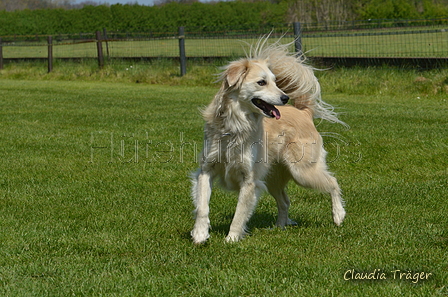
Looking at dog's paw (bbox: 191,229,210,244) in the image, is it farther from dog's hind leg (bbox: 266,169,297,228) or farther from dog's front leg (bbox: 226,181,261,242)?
dog's hind leg (bbox: 266,169,297,228)

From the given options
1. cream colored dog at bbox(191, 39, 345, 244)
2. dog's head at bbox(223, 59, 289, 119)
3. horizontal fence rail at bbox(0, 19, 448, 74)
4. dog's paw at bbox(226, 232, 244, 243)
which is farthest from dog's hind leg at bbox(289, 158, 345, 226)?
horizontal fence rail at bbox(0, 19, 448, 74)

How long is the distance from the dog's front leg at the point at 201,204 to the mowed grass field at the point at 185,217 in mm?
98

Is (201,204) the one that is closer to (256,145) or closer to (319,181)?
(256,145)

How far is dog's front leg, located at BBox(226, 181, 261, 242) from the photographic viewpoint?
4.71 meters

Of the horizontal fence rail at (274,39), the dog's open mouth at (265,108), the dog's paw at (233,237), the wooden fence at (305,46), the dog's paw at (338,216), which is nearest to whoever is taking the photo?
the dog's paw at (233,237)

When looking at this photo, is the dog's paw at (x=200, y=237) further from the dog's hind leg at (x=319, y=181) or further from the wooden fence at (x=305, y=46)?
the wooden fence at (x=305, y=46)

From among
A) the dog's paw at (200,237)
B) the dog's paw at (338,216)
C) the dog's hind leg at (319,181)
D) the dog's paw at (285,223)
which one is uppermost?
the dog's hind leg at (319,181)

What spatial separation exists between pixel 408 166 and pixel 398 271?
3.83 meters

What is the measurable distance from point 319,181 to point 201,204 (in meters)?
1.27

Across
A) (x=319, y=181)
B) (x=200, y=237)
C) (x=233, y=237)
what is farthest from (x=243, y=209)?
(x=319, y=181)

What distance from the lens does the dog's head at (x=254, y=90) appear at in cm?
483

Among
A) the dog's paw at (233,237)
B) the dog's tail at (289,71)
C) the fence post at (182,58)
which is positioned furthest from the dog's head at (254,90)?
the fence post at (182,58)

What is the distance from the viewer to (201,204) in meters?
4.62

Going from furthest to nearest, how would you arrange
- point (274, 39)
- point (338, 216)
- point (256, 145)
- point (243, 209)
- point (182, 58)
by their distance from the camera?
point (274, 39)
point (182, 58)
point (338, 216)
point (256, 145)
point (243, 209)
